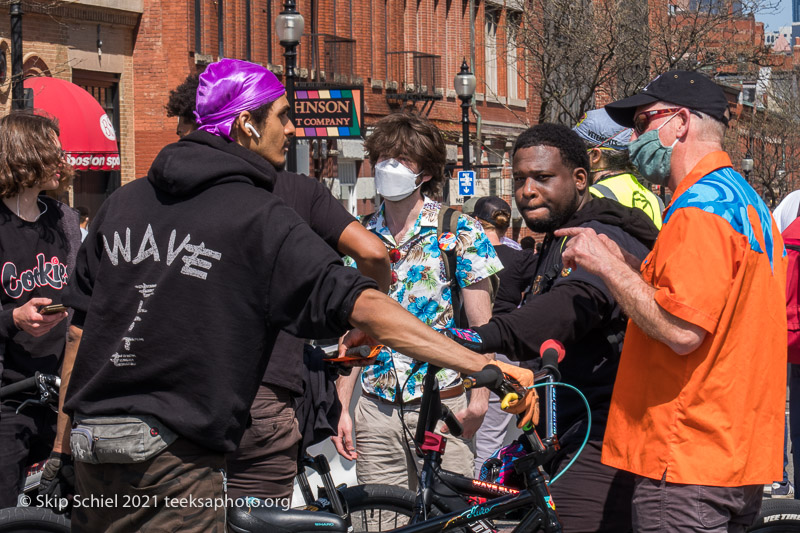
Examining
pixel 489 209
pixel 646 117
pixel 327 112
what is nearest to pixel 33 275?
pixel 646 117

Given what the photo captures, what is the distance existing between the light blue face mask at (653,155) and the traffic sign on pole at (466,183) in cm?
2270

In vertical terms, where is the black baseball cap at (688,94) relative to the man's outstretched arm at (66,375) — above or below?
above

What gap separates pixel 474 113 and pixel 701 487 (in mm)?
37226

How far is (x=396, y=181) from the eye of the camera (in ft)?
18.2

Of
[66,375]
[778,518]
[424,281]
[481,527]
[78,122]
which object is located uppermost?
[78,122]

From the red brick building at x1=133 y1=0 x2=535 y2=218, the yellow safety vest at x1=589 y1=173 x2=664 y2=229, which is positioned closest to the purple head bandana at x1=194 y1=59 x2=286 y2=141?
the yellow safety vest at x1=589 y1=173 x2=664 y2=229

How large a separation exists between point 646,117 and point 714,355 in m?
0.91

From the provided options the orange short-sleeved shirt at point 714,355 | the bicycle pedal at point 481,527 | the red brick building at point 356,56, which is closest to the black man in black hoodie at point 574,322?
the bicycle pedal at point 481,527

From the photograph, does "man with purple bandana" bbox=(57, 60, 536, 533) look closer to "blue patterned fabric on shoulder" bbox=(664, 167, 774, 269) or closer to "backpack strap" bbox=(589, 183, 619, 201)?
"blue patterned fabric on shoulder" bbox=(664, 167, 774, 269)

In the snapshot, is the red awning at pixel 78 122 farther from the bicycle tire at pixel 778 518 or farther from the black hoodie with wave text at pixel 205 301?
the black hoodie with wave text at pixel 205 301

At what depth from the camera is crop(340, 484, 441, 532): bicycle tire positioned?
16.8 ft

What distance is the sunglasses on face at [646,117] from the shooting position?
4035 mm

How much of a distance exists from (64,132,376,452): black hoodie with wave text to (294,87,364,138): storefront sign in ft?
51.6

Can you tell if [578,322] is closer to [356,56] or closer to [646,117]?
[646,117]
